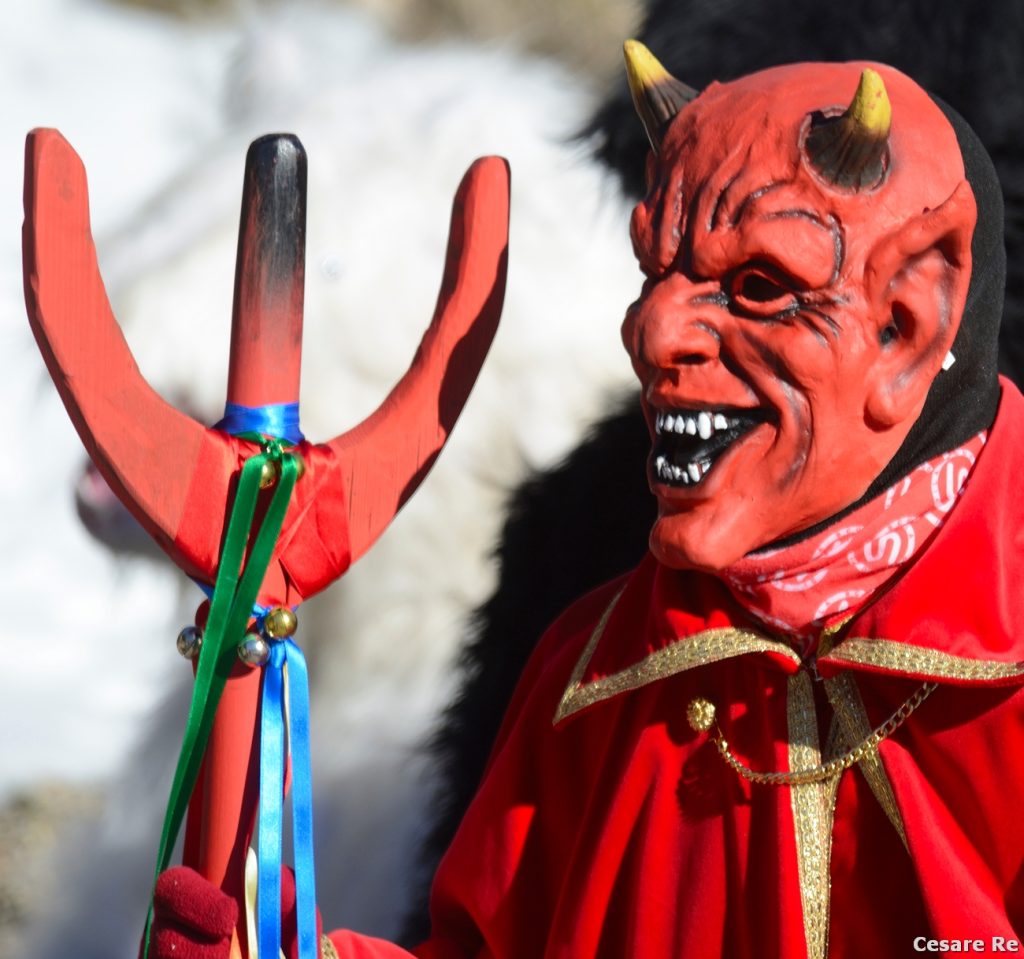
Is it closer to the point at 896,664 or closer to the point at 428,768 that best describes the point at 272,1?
the point at 428,768

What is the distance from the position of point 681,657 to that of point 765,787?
90 mm

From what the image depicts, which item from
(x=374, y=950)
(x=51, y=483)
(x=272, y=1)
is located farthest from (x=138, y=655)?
(x=374, y=950)

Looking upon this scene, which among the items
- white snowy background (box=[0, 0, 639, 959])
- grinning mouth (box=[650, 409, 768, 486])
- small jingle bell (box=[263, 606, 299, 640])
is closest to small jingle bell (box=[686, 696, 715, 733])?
grinning mouth (box=[650, 409, 768, 486])

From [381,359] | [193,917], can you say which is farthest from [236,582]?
[381,359]

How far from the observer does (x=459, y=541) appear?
1.62 metres

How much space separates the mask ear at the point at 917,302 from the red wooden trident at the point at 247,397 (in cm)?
24

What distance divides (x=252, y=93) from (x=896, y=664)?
1.31 meters

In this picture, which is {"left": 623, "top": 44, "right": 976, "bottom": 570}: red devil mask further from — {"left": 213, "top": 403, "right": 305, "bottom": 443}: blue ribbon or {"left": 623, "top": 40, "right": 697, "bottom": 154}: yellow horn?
{"left": 213, "top": 403, "right": 305, "bottom": 443}: blue ribbon

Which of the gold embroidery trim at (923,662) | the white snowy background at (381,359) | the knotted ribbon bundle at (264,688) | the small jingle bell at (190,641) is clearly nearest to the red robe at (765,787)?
the gold embroidery trim at (923,662)

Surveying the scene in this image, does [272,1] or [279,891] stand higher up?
[272,1]

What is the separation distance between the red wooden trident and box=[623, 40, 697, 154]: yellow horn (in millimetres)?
91

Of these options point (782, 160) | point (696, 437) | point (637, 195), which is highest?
point (637, 195)

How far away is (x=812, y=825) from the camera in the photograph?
90 centimetres

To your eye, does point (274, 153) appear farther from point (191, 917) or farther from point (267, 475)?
point (191, 917)
